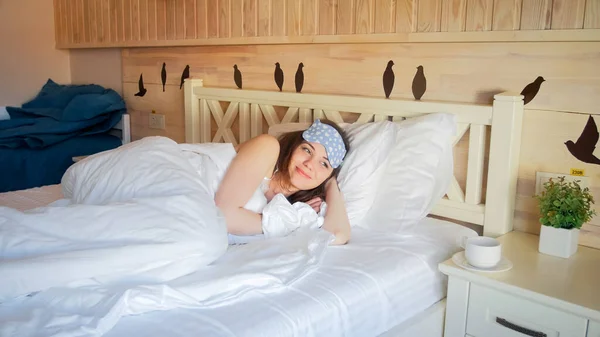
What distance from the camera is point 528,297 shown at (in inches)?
53.9

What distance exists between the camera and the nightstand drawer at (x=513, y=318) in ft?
4.38

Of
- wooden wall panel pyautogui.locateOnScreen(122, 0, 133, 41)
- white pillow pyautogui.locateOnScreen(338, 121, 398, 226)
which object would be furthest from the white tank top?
wooden wall panel pyautogui.locateOnScreen(122, 0, 133, 41)

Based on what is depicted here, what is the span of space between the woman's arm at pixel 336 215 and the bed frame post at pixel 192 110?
45.1 inches

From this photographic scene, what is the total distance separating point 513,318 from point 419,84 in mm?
857

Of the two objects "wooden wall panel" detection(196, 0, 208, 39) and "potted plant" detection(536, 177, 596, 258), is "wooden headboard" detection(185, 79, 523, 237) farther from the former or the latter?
"wooden wall panel" detection(196, 0, 208, 39)

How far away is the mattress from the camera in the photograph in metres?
1.16

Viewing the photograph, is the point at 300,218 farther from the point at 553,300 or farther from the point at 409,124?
the point at 553,300

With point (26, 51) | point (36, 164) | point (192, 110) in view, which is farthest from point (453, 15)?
point (26, 51)

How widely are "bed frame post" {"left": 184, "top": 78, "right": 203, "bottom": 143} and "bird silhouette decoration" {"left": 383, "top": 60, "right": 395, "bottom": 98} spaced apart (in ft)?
3.37

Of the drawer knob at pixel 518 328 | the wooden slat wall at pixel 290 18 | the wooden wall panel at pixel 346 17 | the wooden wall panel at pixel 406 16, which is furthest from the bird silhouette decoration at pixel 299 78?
the drawer knob at pixel 518 328

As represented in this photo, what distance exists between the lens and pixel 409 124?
1.87 m

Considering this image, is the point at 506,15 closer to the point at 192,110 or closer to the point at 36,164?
the point at 192,110

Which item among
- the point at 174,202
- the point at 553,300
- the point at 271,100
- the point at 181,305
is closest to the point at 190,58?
the point at 271,100

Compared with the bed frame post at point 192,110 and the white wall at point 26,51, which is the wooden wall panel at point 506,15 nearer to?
the bed frame post at point 192,110
